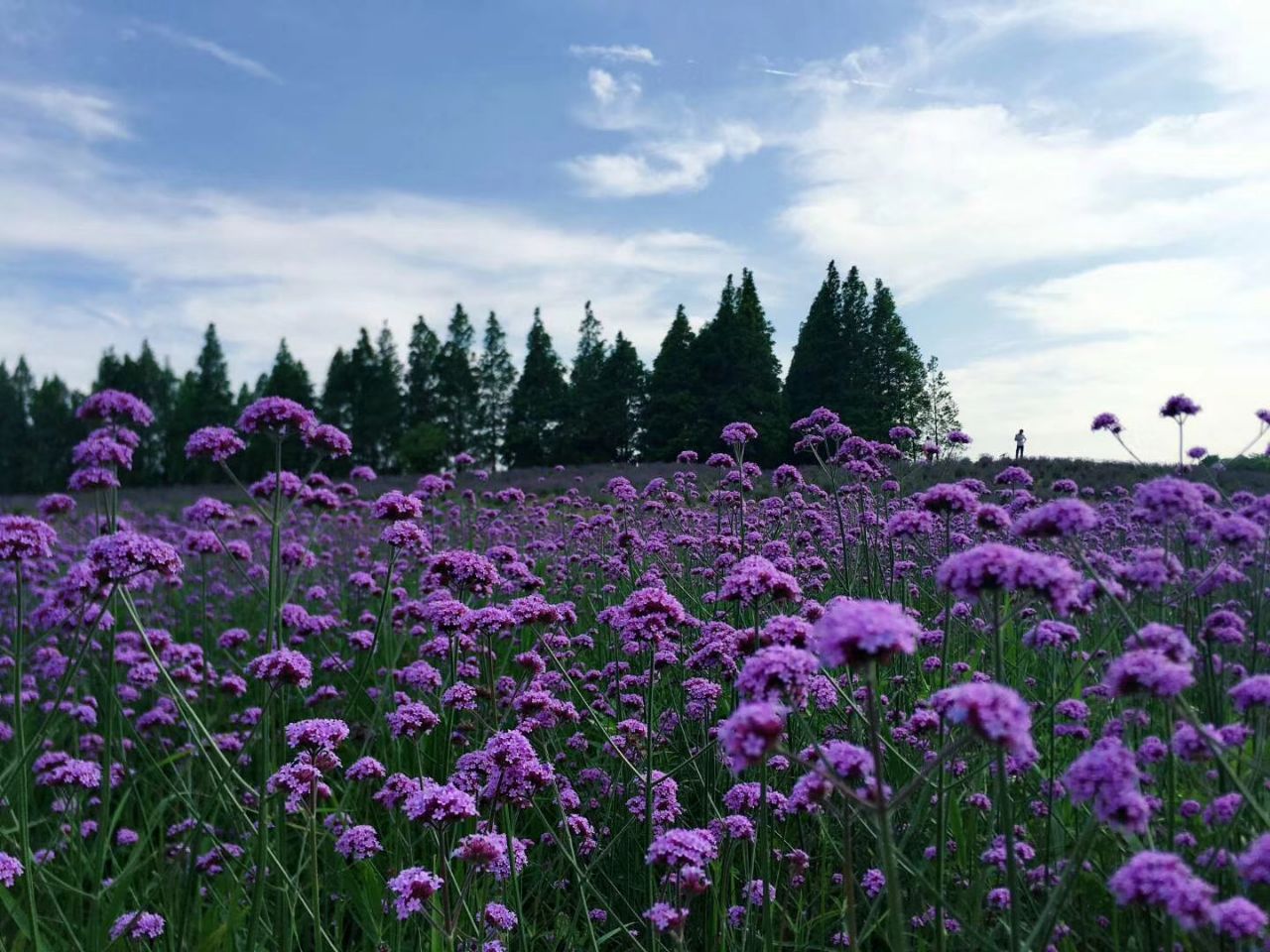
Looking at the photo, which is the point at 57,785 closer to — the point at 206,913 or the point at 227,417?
the point at 206,913

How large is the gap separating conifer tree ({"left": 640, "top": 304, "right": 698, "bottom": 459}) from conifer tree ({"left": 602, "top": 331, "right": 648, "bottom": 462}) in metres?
1.47

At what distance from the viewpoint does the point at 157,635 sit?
6.38 meters

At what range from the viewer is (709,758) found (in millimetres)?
4152

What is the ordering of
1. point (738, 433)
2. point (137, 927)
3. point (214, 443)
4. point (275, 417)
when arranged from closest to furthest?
point (137, 927)
point (275, 417)
point (214, 443)
point (738, 433)

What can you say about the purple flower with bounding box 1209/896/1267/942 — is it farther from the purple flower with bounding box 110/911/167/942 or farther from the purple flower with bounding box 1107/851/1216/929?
the purple flower with bounding box 110/911/167/942

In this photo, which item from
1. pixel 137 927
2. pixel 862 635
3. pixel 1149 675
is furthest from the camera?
pixel 137 927

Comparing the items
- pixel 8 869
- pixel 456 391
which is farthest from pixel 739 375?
pixel 456 391

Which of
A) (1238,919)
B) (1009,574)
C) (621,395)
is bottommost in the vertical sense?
(1238,919)

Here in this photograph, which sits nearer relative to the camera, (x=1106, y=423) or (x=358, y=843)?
(x=358, y=843)

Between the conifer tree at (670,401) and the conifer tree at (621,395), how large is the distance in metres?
1.47

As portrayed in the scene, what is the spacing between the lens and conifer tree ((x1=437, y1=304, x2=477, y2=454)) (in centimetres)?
6388

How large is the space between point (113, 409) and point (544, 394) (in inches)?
1994

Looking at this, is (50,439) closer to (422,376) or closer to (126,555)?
(422,376)

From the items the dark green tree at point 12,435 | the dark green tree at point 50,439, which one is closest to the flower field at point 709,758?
the dark green tree at point 50,439
